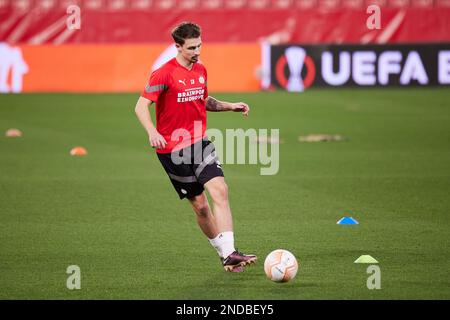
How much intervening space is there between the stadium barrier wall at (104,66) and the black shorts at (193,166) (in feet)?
65.4

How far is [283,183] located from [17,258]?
559 cm

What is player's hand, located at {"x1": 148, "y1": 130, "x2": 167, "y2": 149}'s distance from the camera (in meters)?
8.12

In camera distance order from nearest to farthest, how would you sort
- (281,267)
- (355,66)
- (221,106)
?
(281,267) → (221,106) → (355,66)

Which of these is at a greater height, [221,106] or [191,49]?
[191,49]

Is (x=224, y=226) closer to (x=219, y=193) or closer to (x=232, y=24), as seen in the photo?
(x=219, y=193)

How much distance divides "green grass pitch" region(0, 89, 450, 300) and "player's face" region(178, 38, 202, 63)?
1.80 meters

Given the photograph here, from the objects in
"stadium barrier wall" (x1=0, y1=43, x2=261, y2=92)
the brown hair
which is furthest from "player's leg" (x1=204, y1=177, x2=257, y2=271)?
"stadium barrier wall" (x1=0, y1=43, x2=261, y2=92)

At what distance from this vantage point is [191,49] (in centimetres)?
838

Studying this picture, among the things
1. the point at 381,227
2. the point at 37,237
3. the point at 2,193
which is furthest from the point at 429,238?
the point at 2,193

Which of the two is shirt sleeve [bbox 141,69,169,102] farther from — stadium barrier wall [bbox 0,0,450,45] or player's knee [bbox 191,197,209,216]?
stadium barrier wall [bbox 0,0,450,45]

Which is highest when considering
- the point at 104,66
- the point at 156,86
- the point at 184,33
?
the point at 104,66

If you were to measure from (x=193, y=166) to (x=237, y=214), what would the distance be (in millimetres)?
2989

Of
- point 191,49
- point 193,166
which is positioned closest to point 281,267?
point 193,166

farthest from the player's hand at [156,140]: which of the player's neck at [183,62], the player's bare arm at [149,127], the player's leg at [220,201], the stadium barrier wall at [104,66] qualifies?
the stadium barrier wall at [104,66]
